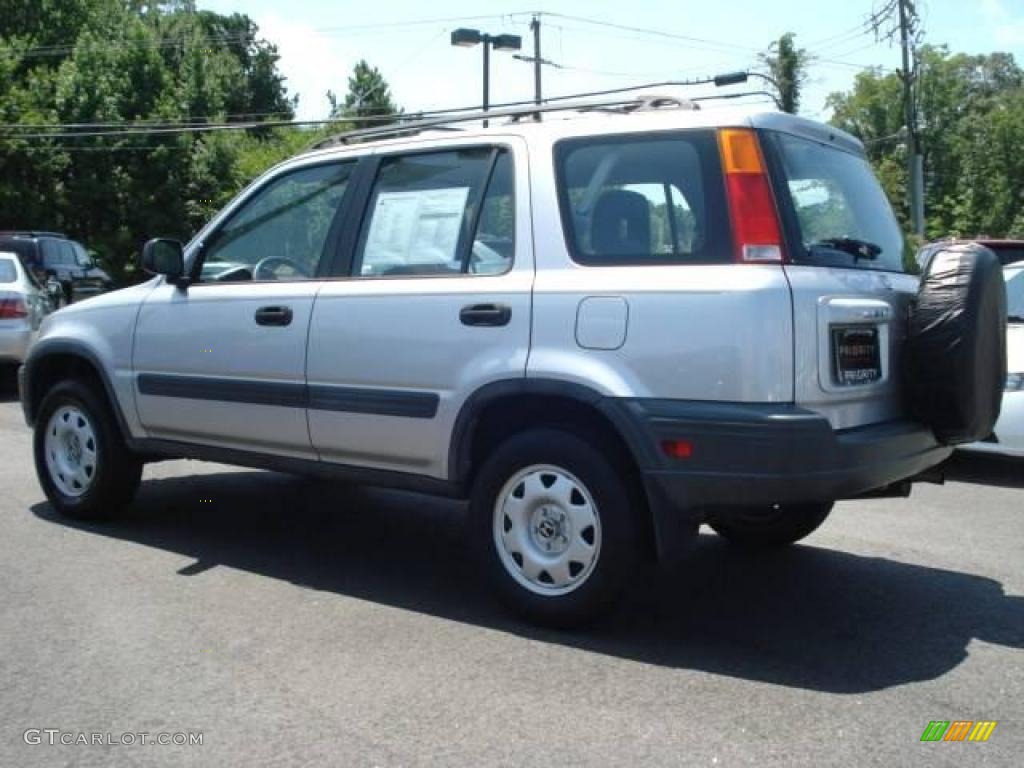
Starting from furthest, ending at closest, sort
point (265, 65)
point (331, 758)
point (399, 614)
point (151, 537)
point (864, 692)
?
point (265, 65) → point (151, 537) → point (399, 614) → point (864, 692) → point (331, 758)

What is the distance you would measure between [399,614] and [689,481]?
1.45 m

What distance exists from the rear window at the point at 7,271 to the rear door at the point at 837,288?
10.1 m

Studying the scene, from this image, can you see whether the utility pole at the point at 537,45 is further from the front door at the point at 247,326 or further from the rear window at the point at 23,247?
the front door at the point at 247,326

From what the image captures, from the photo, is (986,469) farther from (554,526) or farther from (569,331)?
(569,331)

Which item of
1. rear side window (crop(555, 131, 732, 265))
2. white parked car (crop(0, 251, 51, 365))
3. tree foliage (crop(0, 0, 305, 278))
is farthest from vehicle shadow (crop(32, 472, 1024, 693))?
tree foliage (crop(0, 0, 305, 278))

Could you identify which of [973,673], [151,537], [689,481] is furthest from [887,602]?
[151,537]

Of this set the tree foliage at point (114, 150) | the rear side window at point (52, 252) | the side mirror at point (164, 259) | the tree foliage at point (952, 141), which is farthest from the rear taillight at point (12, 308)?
the tree foliage at point (952, 141)

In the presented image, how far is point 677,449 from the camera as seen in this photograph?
12.5 ft

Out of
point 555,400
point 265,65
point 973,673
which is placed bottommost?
point 973,673

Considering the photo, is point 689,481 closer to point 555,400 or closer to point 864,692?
point 555,400

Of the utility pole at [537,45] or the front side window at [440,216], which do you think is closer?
the front side window at [440,216]

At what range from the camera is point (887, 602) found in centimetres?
470

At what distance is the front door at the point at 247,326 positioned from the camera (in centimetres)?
497

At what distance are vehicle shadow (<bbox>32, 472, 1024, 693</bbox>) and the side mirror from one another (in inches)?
55.9
